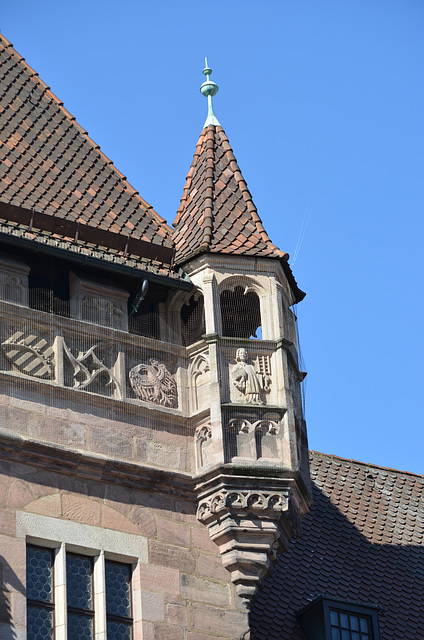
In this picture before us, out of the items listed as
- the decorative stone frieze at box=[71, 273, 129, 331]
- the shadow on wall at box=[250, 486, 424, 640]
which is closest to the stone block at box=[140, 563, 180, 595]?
the shadow on wall at box=[250, 486, 424, 640]

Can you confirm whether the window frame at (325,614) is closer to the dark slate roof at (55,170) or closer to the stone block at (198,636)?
the stone block at (198,636)

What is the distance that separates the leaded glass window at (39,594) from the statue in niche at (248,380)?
2808 millimetres

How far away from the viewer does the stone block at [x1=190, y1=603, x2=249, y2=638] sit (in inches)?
673

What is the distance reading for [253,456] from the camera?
17.8m

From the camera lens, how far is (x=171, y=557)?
1734 centimetres

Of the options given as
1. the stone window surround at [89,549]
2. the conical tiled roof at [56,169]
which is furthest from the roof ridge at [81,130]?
the stone window surround at [89,549]

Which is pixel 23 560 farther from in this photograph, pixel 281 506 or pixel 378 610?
pixel 378 610

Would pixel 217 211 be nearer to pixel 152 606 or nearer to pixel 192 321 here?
pixel 192 321

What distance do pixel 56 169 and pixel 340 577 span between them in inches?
234

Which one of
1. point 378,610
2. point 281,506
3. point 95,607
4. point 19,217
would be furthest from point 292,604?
point 19,217

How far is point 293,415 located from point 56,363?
2.52 meters

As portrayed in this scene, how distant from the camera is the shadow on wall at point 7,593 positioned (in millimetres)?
15891

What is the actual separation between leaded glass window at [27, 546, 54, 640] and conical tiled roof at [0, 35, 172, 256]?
413 cm

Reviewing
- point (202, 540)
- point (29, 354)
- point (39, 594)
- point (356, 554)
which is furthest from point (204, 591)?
point (356, 554)
